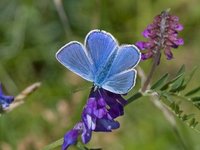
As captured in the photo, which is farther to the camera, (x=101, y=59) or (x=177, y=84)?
(x=177, y=84)

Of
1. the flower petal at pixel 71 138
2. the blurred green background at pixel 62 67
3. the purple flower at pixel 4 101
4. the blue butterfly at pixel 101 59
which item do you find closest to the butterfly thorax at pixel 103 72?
the blue butterfly at pixel 101 59

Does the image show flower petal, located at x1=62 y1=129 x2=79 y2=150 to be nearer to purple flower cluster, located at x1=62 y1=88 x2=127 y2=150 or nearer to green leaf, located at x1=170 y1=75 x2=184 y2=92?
purple flower cluster, located at x1=62 y1=88 x2=127 y2=150

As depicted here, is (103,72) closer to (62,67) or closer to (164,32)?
(164,32)

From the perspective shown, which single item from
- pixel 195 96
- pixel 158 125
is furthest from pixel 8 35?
pixel 195 96

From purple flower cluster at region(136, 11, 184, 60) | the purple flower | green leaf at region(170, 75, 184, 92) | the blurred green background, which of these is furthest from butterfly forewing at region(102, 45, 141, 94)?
the blurred green background

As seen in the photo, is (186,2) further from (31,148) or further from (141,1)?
(31,148)

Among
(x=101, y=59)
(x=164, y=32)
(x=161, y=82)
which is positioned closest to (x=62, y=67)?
(x=161, y=82)
